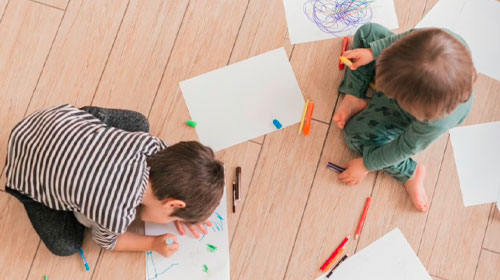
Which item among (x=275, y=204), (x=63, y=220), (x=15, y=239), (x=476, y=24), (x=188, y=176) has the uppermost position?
(x=476, y=24)

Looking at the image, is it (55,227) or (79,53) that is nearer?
(55,227)

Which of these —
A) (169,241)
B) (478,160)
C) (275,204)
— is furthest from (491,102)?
(169,241)

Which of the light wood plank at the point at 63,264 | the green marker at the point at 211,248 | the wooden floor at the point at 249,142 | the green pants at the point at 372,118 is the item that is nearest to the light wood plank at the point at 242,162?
the wooden floor at the point at 249,142

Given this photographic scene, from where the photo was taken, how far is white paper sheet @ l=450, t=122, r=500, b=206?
1076mm

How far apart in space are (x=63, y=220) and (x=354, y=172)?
62cm

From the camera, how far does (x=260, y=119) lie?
109 centimetres

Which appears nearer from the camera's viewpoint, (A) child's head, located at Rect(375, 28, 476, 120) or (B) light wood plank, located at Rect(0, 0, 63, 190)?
(A) child's head, located at Rect(375, 28, 476, 120)

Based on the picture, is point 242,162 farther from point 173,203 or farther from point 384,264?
point 384,264

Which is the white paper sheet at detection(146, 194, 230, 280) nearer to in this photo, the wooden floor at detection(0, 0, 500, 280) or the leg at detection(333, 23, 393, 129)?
the wooden floor at detection(0, 0, 500, 280)

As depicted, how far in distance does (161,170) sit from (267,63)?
40cm

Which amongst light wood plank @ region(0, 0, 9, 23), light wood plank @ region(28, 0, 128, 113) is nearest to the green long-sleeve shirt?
light wood plank @ region(28, 0, 128, 113)

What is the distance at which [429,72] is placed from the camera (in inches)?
28.9

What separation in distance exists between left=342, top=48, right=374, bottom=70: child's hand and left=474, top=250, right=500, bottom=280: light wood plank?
493mm

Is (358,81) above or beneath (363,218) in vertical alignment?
above
